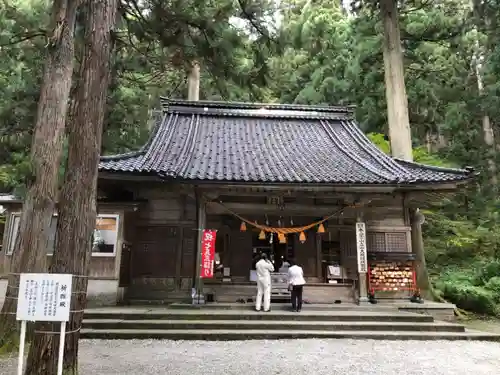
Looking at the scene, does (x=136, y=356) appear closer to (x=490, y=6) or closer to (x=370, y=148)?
(x=370, y=148)

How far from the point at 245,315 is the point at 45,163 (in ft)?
17.6

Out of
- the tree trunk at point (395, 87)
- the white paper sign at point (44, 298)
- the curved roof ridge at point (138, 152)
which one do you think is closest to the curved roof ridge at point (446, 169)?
the tree trunk at point (395, 87)

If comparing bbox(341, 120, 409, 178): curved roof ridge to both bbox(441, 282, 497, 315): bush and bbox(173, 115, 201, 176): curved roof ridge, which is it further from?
bbox(173, 115, 201, 176): curved roof ridge

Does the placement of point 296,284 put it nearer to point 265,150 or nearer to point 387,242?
point 387,242

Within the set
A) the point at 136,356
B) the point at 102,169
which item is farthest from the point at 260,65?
the point at 136,356

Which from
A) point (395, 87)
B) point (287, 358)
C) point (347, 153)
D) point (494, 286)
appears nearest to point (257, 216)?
point (347, 153)

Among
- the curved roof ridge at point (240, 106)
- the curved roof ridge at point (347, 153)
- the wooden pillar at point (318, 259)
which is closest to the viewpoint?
the curved roof ridge at point (347, 153)

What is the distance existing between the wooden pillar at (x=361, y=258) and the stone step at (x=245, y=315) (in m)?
1.26

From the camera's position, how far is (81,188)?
4766 millimetres

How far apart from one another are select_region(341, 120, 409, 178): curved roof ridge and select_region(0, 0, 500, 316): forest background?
2.49 m

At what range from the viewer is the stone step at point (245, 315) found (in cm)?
898

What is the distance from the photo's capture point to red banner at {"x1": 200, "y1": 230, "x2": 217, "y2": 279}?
1038cm

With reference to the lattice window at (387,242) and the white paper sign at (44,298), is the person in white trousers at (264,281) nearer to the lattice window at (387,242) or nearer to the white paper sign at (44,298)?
the lattice window at (387,242)

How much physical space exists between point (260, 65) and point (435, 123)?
16.4 metres
